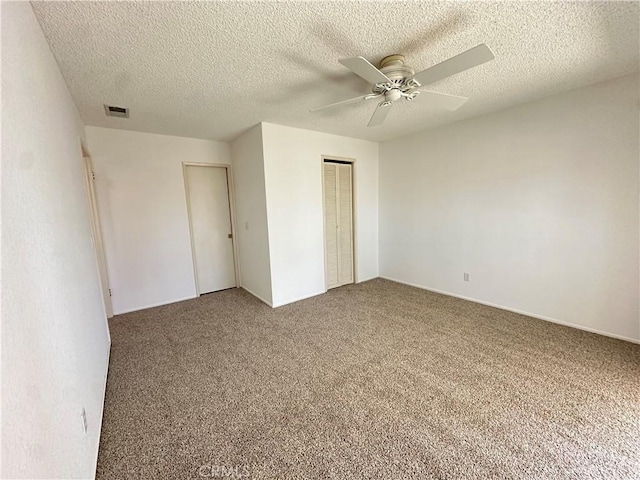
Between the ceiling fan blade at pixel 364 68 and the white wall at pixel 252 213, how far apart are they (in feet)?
6.29

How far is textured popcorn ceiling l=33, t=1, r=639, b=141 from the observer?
1.49 metres

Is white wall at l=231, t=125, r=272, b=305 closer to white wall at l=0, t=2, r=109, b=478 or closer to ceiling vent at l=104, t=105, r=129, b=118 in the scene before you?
ceiling vent at l=104, t=105, r=129, b=118

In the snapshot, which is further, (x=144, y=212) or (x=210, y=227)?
(x=210, y=227)

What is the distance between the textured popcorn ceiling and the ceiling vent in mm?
66

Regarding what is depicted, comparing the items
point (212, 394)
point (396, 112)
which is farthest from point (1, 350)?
point (396, 112)

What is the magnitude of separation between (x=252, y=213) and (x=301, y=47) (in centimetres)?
238

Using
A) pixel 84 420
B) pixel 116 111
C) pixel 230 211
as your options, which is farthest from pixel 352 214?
pixel 84 420

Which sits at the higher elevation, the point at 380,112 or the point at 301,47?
the point at 301,47

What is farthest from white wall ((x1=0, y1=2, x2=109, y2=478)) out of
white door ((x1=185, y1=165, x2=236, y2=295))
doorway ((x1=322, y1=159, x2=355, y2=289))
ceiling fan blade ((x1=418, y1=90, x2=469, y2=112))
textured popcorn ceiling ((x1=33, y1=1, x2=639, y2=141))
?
doorway ((x1=322, y1=159, x2=355, y2=289))

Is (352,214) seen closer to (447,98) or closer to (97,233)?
(447,98)

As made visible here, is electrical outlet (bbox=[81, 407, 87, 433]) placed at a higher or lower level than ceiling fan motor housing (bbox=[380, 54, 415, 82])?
lower

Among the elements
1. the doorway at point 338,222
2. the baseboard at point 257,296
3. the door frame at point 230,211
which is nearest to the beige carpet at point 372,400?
the baseboard at point 257,296

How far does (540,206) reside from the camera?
3.00 m
